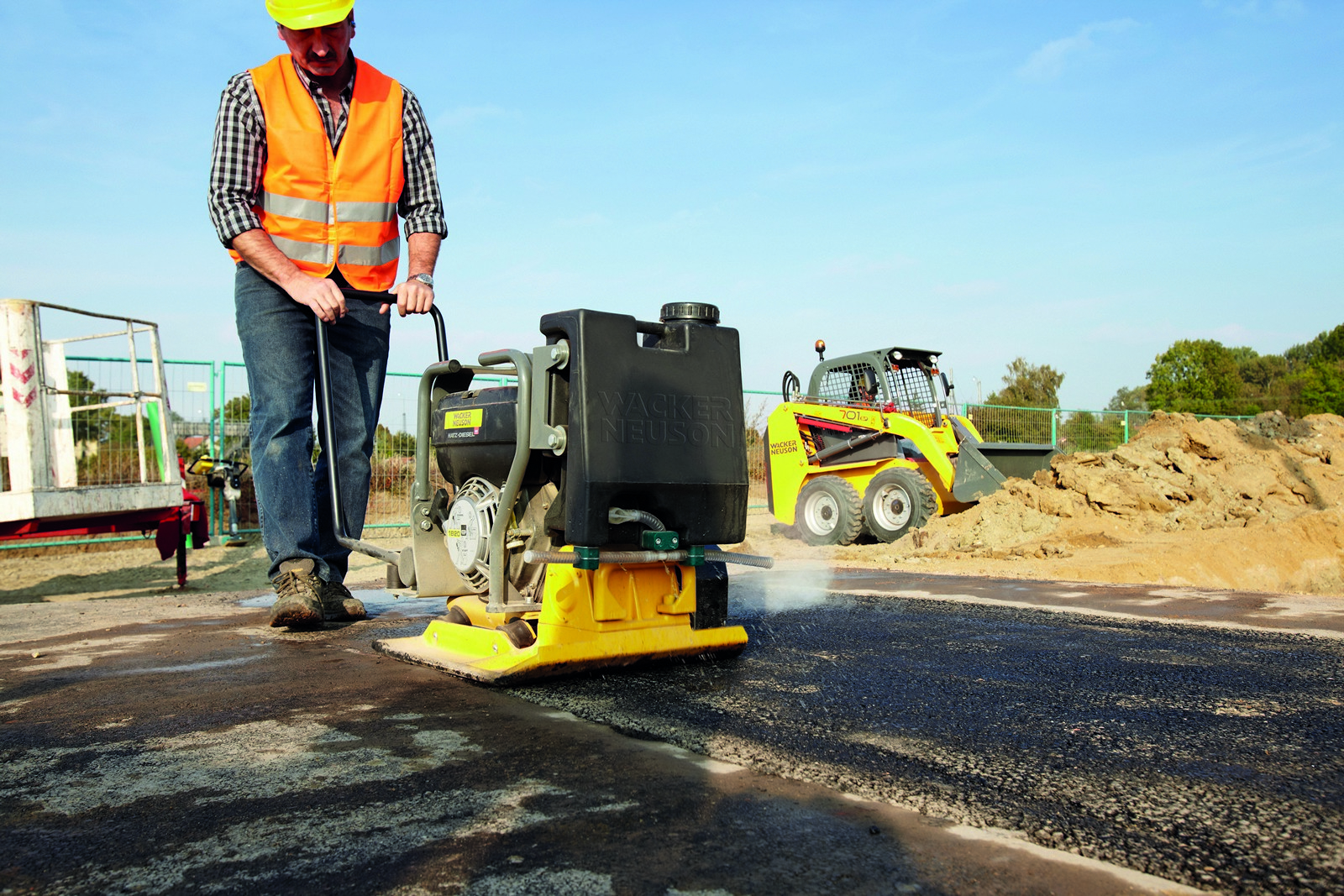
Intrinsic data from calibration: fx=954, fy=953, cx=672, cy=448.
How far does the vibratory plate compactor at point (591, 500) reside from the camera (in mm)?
2438

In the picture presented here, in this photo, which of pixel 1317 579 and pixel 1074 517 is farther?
pixel 1074 517

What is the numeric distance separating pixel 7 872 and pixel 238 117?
2819 mm

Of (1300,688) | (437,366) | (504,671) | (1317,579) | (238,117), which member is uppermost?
(238,117)

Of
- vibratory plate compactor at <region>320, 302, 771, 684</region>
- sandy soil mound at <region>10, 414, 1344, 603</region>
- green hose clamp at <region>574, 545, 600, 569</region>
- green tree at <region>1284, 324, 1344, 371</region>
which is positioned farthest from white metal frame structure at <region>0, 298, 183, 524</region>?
green tree at <region>1284, 324, 1344, 371</region>

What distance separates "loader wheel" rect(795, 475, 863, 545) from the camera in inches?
392

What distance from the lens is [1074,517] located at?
9.12m

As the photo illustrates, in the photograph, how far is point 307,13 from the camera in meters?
3.27

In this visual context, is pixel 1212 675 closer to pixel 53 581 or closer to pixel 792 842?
pixel 792 842

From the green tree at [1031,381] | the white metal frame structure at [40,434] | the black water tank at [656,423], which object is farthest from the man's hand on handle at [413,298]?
the green tree at [1031,381]

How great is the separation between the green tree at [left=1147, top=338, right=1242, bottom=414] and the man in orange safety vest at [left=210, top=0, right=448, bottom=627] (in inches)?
1645

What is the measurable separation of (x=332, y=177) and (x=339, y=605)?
5.22ft

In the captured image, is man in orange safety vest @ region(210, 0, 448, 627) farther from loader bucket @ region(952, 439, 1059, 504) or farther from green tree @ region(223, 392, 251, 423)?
green tree @ region(223, 392, 251, 423)

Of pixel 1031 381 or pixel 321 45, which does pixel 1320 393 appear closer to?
pixel 1031 381

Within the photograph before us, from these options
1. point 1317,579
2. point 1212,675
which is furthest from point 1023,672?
point 1317,579
